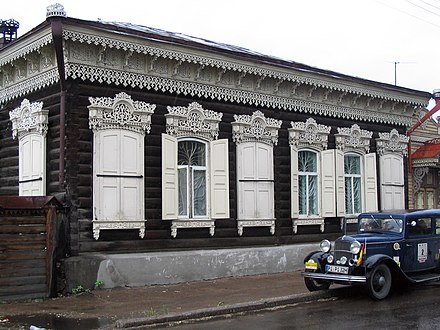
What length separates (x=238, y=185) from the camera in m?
15.4

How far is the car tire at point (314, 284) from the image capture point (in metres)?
12.0

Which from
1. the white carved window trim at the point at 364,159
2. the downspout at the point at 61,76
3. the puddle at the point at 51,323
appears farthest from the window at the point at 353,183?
the puddle at the point at 51,323

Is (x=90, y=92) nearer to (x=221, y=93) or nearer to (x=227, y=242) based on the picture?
(x=221, y=93)

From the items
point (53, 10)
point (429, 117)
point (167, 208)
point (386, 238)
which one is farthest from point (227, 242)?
point (429, 117)

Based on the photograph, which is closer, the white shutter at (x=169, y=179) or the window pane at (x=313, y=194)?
the white shutter at (x=169, y=179)

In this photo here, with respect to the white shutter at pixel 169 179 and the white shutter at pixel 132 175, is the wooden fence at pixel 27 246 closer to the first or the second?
the white shutter at pixel 132 175

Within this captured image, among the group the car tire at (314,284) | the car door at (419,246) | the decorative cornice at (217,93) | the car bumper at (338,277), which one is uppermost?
the decorative cornice at (217,93)

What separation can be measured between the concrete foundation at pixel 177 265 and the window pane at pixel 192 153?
212 centimetres

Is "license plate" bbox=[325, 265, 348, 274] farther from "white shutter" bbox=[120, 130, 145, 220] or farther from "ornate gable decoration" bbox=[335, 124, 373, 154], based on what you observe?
"ornate gable decoration" bbox=[335, 124, 373, 154]

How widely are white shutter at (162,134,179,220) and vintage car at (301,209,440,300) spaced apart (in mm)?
3451

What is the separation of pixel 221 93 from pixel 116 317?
6996 mm

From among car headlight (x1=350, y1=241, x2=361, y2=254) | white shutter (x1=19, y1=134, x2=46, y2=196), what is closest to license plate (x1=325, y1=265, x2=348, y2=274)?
car headlight (x1=350, y1=241, x2=361, y2=254)

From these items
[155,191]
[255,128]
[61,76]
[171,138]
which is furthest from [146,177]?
[255,128]

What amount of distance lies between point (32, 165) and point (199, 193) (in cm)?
389
